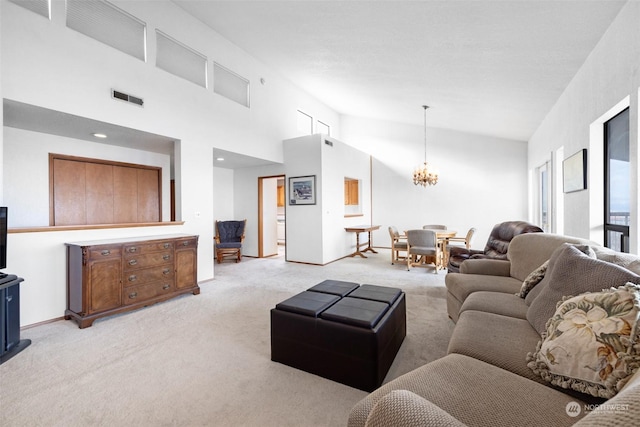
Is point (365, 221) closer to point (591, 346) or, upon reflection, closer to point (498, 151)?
point (498, 151)

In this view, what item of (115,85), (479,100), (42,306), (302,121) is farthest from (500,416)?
(302,121)

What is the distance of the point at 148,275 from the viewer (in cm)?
343

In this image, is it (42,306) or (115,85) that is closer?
(42,306)

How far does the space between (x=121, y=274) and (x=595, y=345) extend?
3837 mm

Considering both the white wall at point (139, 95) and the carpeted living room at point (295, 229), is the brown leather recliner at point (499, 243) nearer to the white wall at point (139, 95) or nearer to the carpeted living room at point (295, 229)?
the carpeted living room at point (295, 229)

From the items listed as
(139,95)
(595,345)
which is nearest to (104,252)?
(139,95)

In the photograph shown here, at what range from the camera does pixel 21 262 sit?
292 centimetres

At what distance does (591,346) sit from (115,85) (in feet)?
15.3

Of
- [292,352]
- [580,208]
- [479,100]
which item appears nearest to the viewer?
[292,352]

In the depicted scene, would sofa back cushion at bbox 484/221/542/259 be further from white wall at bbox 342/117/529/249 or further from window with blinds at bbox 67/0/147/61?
window with blinds at bbox 67/0/147/61

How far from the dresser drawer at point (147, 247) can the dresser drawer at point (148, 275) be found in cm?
22

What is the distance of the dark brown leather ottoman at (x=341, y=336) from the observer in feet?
6.06

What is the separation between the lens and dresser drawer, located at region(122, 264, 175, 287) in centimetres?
325

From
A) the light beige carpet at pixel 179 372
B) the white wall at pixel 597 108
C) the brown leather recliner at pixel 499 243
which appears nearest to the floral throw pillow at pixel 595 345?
the light beige carpet at pixel 179 372
